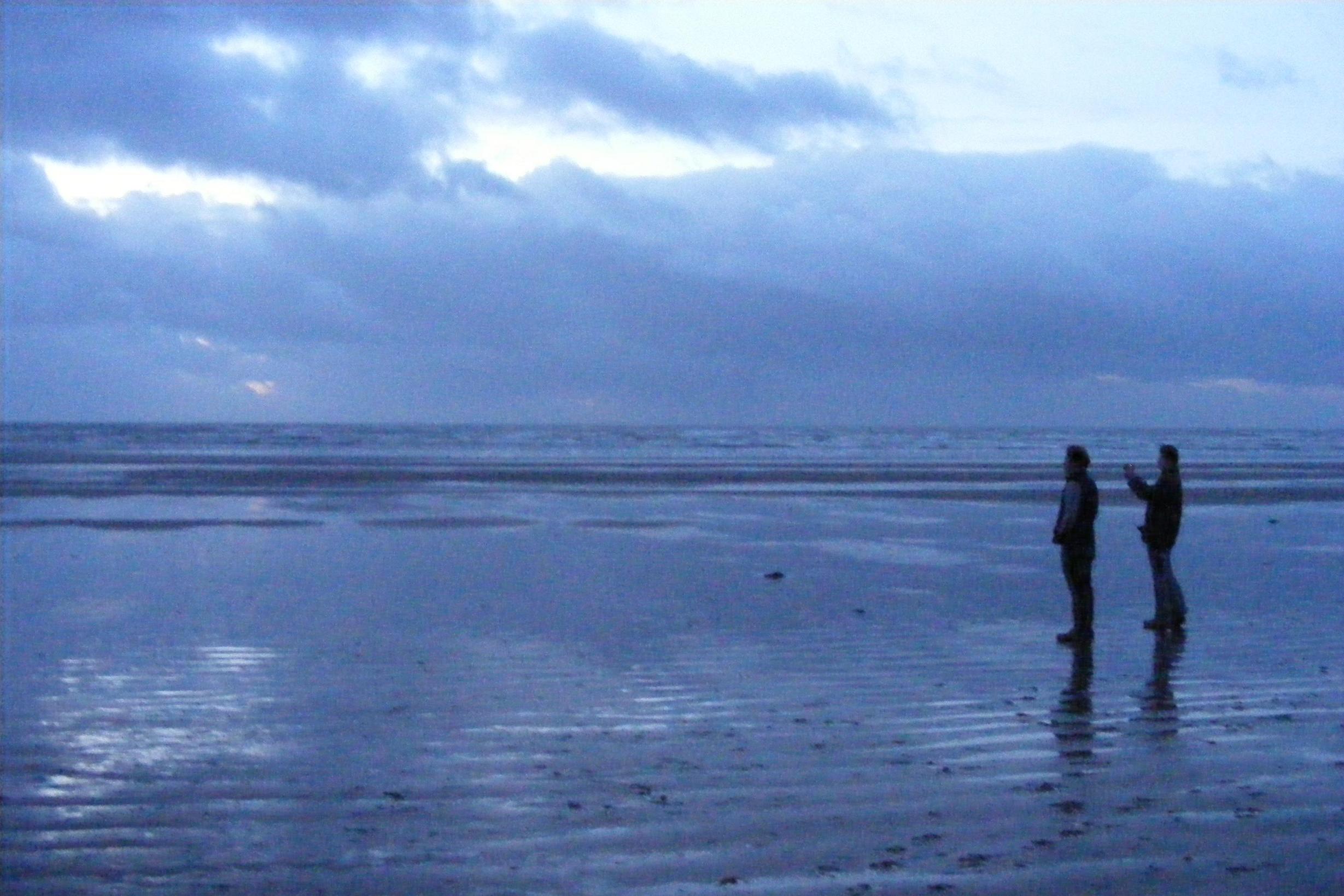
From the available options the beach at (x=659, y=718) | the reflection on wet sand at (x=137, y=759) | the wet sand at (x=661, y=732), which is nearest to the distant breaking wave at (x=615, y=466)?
the beach at (x=659, y=718)

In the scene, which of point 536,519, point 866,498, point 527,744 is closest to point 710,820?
point 527,744

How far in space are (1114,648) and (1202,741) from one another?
3.46 m

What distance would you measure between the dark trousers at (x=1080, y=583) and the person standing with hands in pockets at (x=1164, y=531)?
0.75 metres

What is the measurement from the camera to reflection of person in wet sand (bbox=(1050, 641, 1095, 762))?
25.1 feet

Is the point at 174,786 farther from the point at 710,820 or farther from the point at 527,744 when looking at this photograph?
the point at 710,820

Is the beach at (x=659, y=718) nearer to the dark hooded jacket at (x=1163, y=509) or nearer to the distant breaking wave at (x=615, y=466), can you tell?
the dark hooded jacket at (x=1163, y=509)

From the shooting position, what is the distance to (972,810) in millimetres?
6398

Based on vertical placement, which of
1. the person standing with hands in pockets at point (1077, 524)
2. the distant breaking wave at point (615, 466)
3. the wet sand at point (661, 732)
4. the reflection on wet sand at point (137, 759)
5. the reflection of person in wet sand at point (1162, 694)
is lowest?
the reflection on wet sand at point (137, 759)

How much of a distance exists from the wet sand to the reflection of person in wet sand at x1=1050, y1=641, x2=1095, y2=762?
5 centimetres

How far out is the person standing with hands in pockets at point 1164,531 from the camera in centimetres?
1223

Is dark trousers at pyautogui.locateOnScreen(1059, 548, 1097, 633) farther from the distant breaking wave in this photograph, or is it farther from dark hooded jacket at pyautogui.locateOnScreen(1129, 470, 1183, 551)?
the distant breaking wave

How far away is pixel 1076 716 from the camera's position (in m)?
8.54

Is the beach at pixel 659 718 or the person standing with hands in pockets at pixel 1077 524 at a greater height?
the person standing with hands in pockets at pixel 1077 524

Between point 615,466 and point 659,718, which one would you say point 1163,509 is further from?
point 615,466
